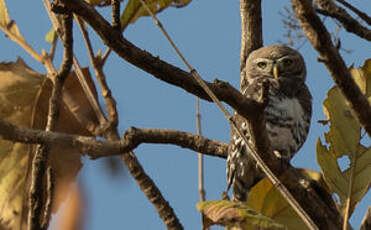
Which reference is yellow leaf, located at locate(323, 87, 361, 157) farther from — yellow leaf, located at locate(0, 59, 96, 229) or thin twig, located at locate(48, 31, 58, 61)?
thin twig, located at locate(48, 31, 58, 61)

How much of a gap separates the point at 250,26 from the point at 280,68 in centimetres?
156

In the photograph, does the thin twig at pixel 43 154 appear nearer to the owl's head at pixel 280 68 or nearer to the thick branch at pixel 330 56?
the thick branch at pixel 330 56

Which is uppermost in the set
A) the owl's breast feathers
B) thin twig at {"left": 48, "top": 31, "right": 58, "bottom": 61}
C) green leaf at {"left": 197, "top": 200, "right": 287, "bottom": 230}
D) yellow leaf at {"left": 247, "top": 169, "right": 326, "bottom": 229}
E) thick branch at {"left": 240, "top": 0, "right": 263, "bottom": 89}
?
thin twig at {"left": 48, "top": 31, "right": 58, "bottom": 61}

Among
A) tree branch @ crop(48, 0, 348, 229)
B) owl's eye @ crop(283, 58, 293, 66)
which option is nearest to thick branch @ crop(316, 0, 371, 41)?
tree branch @ crop(48, 0, 348, 229)

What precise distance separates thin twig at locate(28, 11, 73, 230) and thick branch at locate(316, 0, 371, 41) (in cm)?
97

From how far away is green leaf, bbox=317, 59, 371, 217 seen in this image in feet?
7.46

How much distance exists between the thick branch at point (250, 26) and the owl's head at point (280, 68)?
3.01 feet

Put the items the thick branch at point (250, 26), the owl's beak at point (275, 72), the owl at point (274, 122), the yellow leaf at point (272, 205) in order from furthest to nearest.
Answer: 1. the owl's beak at point (275, 72)
2. the owl at point (274, 122)
3. the thick branch at point (250, 26)
4. the yellow leaf at point (272, 205)

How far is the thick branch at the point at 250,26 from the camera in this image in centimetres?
376

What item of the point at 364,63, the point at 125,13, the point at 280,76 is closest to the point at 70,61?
the point at 125,13

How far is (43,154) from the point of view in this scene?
2707 millimetres

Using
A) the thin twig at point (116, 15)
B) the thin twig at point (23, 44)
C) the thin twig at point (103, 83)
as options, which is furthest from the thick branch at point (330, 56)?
the thin twig at point (23, 44)

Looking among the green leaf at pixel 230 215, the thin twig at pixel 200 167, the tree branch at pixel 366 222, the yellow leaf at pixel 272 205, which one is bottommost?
the tree branch at pixel 366 222

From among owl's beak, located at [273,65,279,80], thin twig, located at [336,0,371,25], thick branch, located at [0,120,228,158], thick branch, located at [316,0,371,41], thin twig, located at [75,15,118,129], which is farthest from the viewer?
owl's beak, located at [273,65,279,80]
